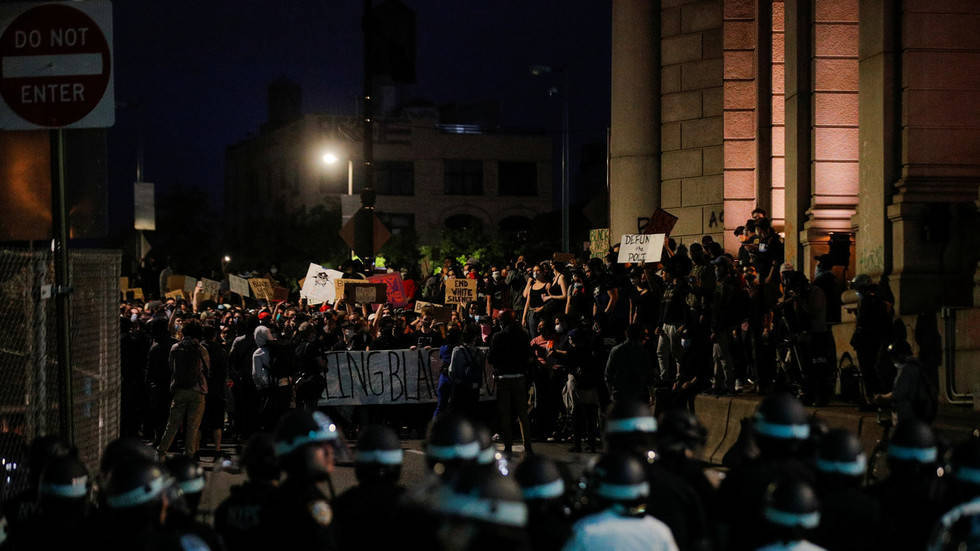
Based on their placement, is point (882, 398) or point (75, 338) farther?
point (882, 398)

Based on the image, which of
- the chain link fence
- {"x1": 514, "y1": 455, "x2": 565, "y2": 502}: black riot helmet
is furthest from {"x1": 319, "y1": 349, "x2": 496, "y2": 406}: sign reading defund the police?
{"x1": 514, "y1": 455, "x2": 565, "y2": 502}: black riot helmet

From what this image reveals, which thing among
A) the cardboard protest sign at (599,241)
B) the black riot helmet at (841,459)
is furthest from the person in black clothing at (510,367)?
the black riot helmet at (841,459)

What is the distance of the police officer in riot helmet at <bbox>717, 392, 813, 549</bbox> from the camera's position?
5617mm

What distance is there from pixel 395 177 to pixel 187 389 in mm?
65671

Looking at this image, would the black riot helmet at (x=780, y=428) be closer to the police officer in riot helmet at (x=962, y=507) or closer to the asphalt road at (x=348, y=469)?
the police officer in riot helmet at (x=962, y=507)

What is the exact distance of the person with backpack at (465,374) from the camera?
17.3 m

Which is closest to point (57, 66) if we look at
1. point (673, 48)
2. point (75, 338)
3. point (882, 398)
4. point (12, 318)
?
point (12, 318)

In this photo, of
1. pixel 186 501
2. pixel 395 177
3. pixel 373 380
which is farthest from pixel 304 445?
pixel 395 177

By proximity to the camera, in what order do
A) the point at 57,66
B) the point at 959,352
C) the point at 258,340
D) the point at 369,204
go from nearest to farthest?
the point at 57,66
the point at 959,352
the point at 258,340
the point at 369,204

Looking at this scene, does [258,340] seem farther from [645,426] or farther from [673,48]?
[645,426]

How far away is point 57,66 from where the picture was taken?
7379 mm

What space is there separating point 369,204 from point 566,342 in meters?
6.35

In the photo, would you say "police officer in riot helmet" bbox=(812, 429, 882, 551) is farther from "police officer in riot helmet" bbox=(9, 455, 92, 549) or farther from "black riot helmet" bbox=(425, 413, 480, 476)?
"police officer in riot helmet" bbox=(9, 455, 92, 549)

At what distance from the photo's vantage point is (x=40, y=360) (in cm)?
887
